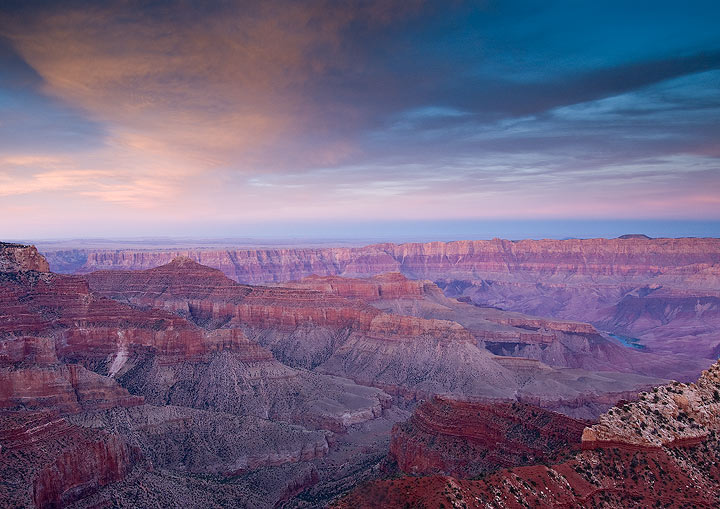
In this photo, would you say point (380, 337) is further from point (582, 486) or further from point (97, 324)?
point (582, 486)

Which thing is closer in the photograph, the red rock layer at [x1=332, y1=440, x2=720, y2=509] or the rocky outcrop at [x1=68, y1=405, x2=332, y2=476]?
the red rock layer at [x1=332, y1=440, x2=720, y2=509]

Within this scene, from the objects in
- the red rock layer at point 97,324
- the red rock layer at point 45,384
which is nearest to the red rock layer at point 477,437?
the red rock layer at point 45,384

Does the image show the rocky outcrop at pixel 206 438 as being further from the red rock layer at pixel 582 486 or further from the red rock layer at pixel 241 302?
the red rock layer at pixel 241 302

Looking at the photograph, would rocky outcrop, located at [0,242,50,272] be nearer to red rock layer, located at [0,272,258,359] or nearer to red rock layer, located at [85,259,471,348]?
red rock layer, located at [0,272,258,359]

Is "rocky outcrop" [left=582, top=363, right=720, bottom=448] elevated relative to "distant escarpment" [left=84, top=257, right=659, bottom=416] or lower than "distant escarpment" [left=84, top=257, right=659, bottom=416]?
elevated

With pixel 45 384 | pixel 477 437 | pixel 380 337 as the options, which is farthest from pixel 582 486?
pixel 380 337

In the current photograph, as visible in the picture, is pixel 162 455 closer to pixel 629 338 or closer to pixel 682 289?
pixel 629 338

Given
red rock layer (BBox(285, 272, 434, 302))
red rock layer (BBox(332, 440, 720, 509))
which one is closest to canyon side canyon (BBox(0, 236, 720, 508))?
red rock layer (BBox(332, 440, 720, 509))
